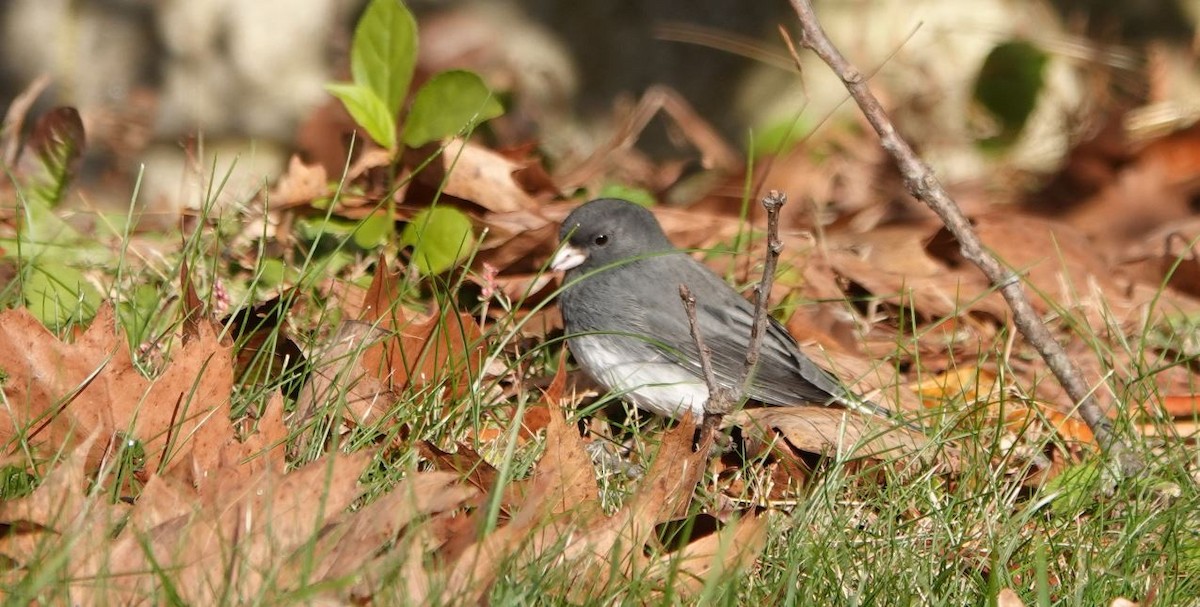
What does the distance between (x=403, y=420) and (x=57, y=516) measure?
0.58m

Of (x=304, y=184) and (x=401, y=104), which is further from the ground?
(x=401, y=104)

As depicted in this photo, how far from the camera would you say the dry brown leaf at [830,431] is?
1987 millimetres

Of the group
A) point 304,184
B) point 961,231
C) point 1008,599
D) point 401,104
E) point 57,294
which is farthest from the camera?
point 304,184

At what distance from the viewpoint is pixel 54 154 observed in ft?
9.26

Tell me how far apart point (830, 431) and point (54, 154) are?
180 centimetres

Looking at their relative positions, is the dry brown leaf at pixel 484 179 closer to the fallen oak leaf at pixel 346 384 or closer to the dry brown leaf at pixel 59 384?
the fallen oak leaf at pixel 346 384

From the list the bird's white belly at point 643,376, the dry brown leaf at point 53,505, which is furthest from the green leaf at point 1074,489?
the dry brown leaf at point 53,505

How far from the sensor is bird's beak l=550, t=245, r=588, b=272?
2619 millimetres

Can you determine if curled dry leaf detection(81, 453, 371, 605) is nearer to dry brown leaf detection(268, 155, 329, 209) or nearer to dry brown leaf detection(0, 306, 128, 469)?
dry brown leaf detection(0, 306, 128, 469)

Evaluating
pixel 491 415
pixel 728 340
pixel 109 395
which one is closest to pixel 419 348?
pixel 491 415

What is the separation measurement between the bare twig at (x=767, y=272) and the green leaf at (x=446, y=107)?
0.91 metres

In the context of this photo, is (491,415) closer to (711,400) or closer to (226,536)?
(711,400)

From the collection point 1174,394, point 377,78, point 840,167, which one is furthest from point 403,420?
point 840,167

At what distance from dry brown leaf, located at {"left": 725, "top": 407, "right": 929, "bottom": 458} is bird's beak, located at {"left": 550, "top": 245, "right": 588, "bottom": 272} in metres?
0.59
